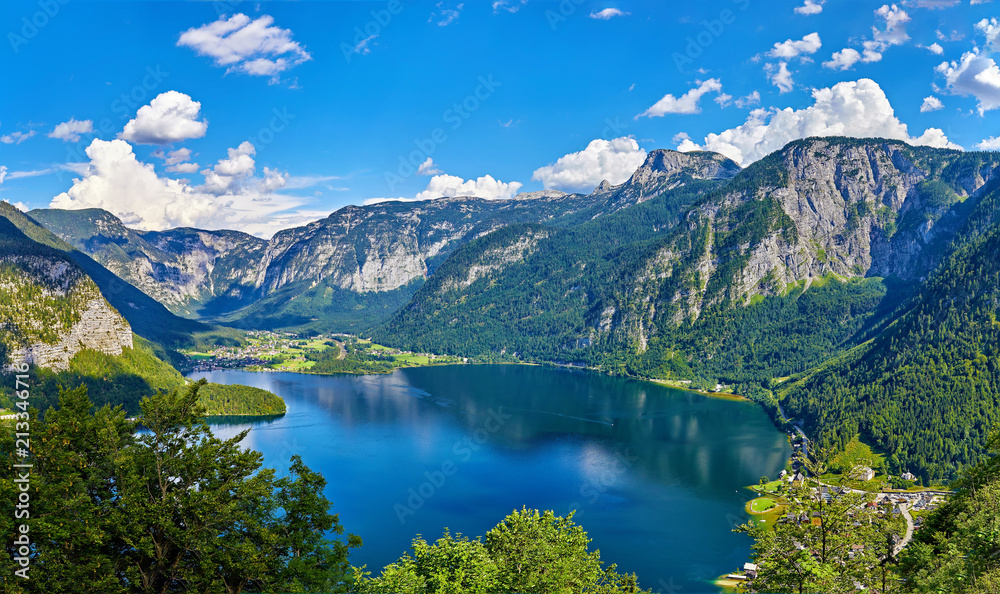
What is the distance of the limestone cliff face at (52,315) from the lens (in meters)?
126

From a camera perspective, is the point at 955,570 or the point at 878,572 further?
the point at 878,572

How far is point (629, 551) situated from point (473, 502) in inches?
1033

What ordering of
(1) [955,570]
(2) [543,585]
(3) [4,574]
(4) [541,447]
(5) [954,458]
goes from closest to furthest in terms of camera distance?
1. (3) [4,574]
2. (1) [955,570]
3. (2) [543,585]
4. (5) [954,458]
5. (4) [541,447]

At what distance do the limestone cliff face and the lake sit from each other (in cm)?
3556

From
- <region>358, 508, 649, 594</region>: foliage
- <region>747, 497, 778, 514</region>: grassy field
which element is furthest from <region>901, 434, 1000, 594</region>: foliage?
<region>747, 497, 778, 514</region>: grassy field

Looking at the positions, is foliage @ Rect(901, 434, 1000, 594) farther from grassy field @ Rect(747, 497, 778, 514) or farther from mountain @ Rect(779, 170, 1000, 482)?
mountain @ Rect(779, 170, 1000, 482)

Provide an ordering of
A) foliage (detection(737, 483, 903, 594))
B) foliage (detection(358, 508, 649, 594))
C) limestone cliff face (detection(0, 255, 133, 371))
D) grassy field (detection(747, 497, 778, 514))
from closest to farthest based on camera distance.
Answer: foliage (detection(737, 483, 903, 594)), foliage (detection(358, 508, 649, 594)), grassy field (detection(747, 497, 778, 514)), limestone cliff face (detection(0, 255, 133, 371))

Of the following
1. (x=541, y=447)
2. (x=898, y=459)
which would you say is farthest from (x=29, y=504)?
(x=898, y=459)

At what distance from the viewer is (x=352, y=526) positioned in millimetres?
78500

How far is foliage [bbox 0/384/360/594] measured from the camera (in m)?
19.0

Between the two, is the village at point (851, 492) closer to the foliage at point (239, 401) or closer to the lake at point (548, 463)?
the lake at point (548, 463)

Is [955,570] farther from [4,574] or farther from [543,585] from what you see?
[4,574]

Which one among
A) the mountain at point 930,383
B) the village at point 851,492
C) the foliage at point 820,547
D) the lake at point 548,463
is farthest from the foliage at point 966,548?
the mountain at point 930,383

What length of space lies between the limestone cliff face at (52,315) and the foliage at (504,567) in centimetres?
12775
